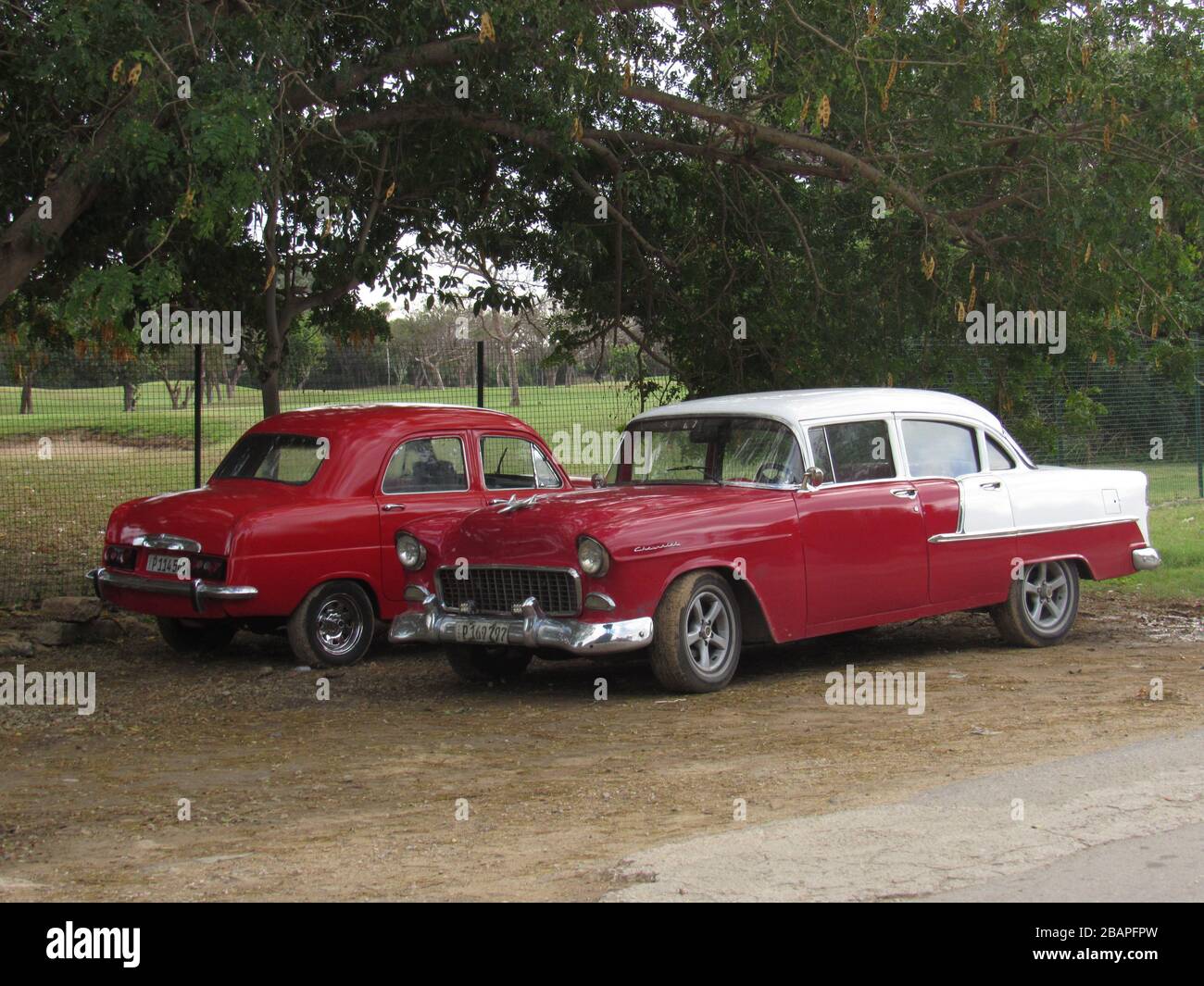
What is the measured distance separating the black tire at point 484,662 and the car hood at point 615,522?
95cm

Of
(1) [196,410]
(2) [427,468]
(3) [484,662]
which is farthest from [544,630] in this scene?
(1) [196,410]

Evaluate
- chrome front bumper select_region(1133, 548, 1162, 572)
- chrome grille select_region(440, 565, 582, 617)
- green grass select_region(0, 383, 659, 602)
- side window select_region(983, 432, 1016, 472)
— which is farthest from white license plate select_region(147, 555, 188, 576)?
chrome front bumper select_region(1133, 548, 1162, 572)

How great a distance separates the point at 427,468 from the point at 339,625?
1.39m

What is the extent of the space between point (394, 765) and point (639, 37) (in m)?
7.92

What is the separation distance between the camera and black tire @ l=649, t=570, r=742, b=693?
8.79m

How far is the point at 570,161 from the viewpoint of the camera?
13.2 meters

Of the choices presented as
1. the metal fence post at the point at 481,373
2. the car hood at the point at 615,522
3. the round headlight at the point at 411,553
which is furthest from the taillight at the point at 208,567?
the metal fence post at the point at 481,373

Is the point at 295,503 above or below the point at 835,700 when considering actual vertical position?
above

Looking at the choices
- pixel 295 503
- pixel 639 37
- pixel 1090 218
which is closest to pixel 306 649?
pixel 295 503

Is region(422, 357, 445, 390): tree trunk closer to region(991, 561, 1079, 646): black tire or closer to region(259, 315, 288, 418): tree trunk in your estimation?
region(259, 315, 288, 418): tree trunk

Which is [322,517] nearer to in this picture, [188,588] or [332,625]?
[332,625]

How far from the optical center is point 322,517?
10.4 m

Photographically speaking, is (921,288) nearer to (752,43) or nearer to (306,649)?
(752,43)

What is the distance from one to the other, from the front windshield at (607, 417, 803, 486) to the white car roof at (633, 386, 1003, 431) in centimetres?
7
